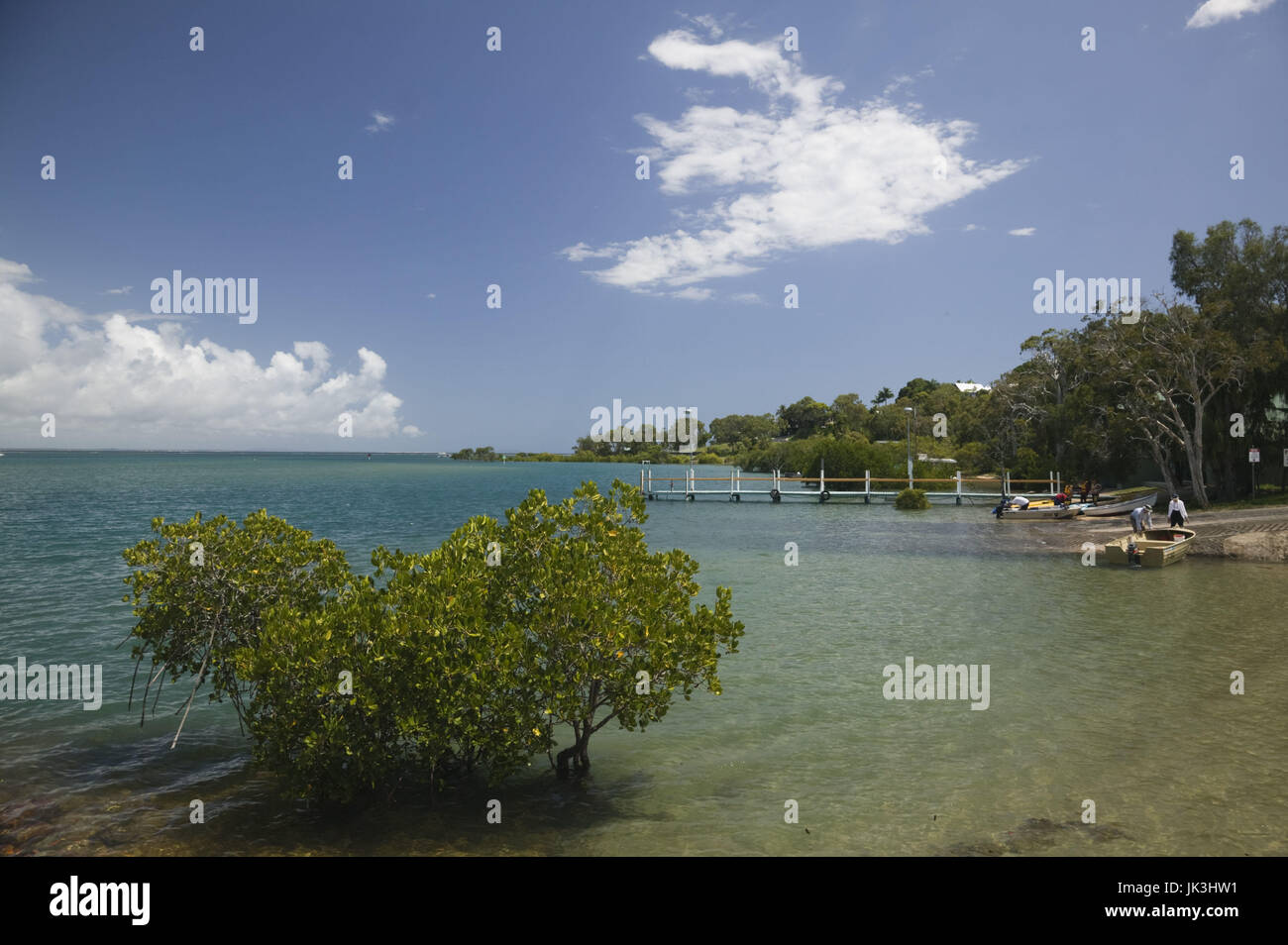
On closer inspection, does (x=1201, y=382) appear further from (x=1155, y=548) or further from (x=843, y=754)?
(x=843, y=754)

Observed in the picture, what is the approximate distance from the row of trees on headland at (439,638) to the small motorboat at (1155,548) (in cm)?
2538

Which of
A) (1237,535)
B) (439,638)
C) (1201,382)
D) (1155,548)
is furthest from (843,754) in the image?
(1201,382)

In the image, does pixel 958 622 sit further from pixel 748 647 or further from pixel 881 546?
pixel 881 546

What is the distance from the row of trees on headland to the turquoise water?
3.07 feet

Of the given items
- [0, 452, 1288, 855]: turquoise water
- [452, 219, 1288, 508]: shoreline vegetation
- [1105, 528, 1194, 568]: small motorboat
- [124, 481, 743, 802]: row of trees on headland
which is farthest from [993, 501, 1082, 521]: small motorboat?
[124, 481, 743, 802]: row of trees on headland

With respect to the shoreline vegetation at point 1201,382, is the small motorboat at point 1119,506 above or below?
below

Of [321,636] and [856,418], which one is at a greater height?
[856,418]

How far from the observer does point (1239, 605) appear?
2053cm

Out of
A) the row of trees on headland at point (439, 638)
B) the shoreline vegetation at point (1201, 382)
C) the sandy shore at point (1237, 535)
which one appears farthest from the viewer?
the shoreline vegetation at point (1201, 382)

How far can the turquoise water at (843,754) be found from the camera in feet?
27.4

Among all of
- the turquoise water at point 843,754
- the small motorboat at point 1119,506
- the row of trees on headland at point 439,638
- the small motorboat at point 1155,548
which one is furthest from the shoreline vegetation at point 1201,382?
the row of trees on headland at point 439,638

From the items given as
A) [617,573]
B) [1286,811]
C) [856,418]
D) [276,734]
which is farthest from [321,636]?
[856,418]

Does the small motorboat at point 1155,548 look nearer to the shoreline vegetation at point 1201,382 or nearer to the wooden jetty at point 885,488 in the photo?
the shoreline vegetation at point 1201,382
